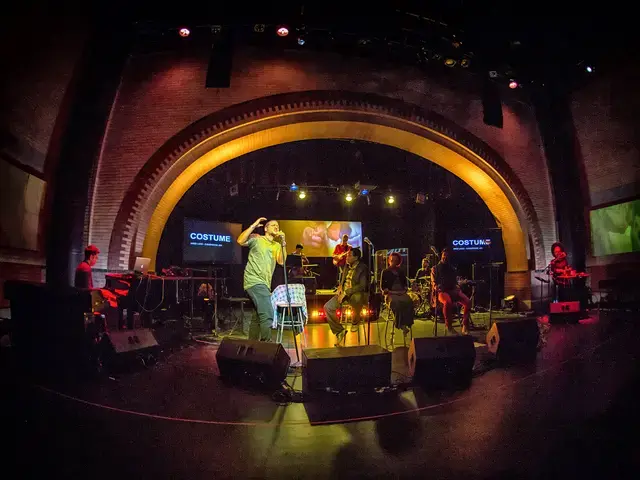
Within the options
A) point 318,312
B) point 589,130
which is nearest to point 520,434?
point 318,312

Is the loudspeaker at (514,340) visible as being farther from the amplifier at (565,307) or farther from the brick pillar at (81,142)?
the brick pillar at (81,142)

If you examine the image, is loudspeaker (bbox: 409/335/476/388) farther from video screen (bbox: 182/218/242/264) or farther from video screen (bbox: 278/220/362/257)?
video screen (bbox: 278/220/362/257)

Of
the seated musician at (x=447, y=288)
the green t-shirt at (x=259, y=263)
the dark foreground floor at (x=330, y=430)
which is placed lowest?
the dark foreground floor at (x=330, y=430)

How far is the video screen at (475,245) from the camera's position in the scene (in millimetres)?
11547

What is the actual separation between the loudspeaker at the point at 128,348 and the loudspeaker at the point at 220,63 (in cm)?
604

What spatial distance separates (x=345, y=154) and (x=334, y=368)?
408 inches

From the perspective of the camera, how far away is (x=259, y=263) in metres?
5.50

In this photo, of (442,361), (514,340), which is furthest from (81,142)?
(514,340)

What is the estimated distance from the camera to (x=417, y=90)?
31.5ft

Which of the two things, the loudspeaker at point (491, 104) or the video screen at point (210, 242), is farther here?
the video screen at point (210, 242)

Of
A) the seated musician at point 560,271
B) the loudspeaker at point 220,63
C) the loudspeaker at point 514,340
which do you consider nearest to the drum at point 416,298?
the seated musician at point 560,271

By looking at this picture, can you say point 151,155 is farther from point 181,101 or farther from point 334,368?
point 334,368

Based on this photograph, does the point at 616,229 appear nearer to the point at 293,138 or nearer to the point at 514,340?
the point at 514,340

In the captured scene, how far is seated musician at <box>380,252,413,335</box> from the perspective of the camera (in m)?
6.51
